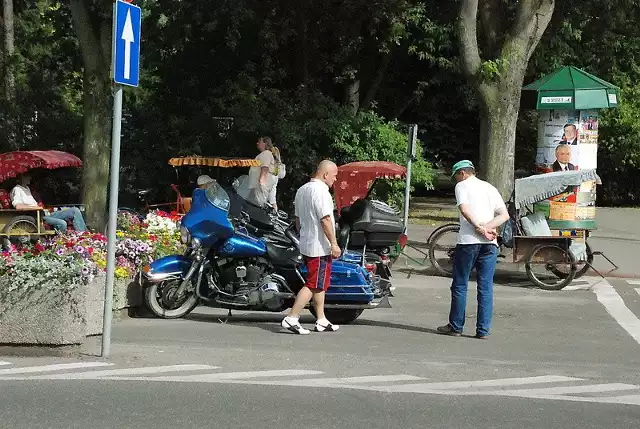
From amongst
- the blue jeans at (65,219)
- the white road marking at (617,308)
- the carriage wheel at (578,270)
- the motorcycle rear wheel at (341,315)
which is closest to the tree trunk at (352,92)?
the blue jeans at (65,219)

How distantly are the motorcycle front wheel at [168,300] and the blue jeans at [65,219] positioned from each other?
6.00m

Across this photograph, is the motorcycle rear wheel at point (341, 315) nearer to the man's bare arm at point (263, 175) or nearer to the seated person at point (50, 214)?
the seated person at point (50, 214)

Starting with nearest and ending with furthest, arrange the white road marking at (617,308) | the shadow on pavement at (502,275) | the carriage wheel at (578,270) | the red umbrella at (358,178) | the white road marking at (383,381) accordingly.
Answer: the white road marking at (383,381), the white road marking at (617,308), the carriage wheel at (578,270), the shadow on pavement at (502,275), the red umbrella at (358,178)

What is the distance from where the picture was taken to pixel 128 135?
24.4 metres

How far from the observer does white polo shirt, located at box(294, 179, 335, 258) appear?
32.7ft

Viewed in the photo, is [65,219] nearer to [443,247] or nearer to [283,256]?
[443,247]

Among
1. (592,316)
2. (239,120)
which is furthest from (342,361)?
(239,120)

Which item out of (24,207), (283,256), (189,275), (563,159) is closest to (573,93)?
(563,159)

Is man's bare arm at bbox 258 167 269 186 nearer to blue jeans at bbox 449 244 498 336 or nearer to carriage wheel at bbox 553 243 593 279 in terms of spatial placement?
carriage wheel at bbox 553 243 593 279

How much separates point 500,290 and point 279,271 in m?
4.64

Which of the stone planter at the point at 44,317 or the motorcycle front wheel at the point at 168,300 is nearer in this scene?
the stone planter at the point at 44,317

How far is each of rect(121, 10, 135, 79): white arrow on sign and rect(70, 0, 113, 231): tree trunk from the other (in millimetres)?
8638

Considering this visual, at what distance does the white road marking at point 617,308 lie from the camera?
11359 millimetres

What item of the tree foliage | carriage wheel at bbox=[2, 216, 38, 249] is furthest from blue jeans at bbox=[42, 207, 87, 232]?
the tree foliage
